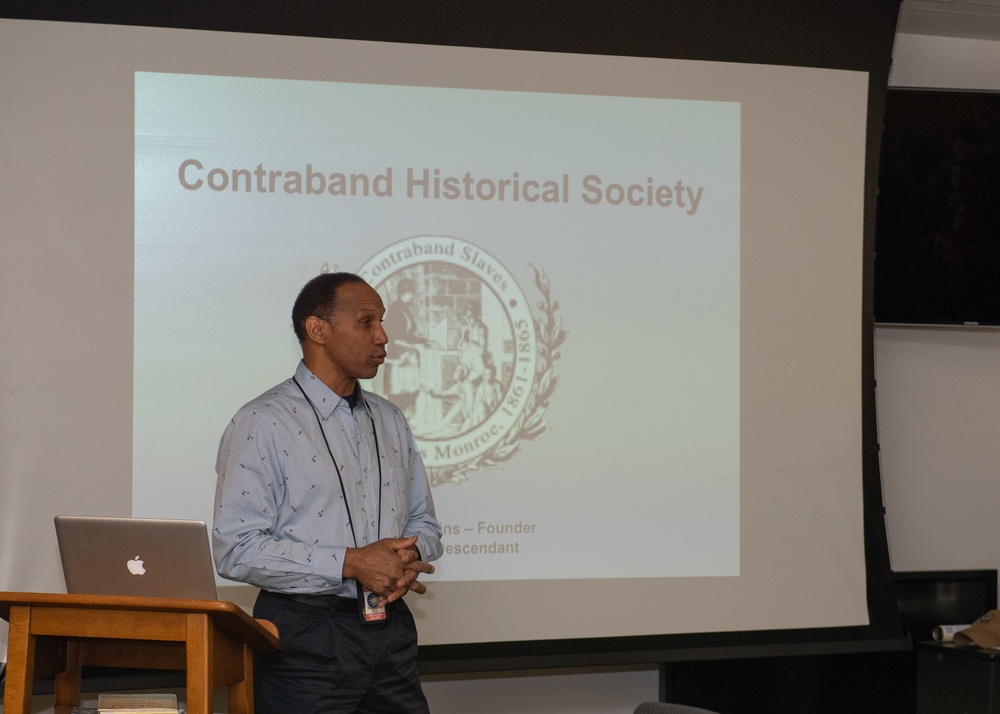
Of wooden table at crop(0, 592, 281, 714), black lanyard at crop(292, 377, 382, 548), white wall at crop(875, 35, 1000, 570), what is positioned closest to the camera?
wooden table at crop(0, 592, 281, 714)

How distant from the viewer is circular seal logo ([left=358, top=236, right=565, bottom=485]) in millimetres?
3430

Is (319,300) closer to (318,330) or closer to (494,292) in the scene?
(318,330)

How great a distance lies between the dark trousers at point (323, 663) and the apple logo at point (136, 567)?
0.42 meters

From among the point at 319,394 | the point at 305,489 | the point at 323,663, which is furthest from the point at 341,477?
the point at 323,663

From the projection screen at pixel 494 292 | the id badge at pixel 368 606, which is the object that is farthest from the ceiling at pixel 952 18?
the id badge at pixel 368 606

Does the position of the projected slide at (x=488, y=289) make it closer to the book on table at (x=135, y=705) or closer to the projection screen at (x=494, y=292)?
the projection screen at (x=494, y=292)

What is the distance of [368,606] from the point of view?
2.31m

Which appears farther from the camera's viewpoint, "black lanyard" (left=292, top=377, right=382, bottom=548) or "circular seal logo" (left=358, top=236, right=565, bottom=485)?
"circular seal logo" (left=358, top=236, right=565, bottom=485)

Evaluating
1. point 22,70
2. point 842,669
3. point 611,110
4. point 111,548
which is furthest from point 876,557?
point 22,70

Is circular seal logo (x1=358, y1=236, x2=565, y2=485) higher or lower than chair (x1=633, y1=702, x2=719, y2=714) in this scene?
higher

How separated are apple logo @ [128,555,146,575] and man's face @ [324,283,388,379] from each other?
732 millimetres

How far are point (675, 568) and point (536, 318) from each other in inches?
41.0

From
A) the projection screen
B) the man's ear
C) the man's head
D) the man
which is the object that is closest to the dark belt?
the man

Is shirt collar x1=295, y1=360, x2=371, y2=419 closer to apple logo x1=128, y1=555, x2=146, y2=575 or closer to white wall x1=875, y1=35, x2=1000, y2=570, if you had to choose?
apple logo x1=128, y1=555, x2=146, y2=575
